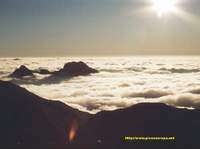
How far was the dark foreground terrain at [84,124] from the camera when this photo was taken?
120 meters

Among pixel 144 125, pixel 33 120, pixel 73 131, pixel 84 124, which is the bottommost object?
pixel 73 131

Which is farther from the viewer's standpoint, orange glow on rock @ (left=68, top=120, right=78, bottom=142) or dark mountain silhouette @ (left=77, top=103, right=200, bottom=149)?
orange glow on rock @ (left=68, top=120, right=78, bottom=142)

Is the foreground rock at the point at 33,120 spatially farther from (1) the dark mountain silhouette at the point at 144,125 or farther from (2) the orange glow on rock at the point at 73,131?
(1) the dark mountain silhouette at the point at 144,125

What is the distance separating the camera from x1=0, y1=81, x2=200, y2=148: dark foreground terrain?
120062mm

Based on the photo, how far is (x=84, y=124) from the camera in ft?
447

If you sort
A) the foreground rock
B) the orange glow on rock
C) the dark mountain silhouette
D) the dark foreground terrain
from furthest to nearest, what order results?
1. the orange glow on rock
2. the dark mountain silhouette
3. the foreground rock
4. the dark foreground terrain

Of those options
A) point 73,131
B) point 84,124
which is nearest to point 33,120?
point 73,131

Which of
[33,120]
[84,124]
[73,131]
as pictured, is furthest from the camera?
[84,124]

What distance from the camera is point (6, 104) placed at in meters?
140

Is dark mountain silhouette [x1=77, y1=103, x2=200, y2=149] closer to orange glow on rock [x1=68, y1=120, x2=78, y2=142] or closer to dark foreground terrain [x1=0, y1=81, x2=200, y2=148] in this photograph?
dark foreground terrain [x1=0, y1=81, x2=200, y2=148]

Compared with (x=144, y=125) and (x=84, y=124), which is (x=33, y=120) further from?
(x=144, y=125)

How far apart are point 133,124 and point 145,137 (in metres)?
10.2

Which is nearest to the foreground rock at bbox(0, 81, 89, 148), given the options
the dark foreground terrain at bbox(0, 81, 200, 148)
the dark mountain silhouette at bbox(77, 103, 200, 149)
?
the dark foreground terrain at bbox(0, 81, 200, 148)

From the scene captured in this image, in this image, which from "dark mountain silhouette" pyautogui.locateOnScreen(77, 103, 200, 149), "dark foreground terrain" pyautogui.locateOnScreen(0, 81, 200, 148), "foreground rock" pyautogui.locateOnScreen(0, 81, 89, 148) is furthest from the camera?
"dark mountain silhouette" pyautogui.locateOnScreen(77, 103, 200, 149)
